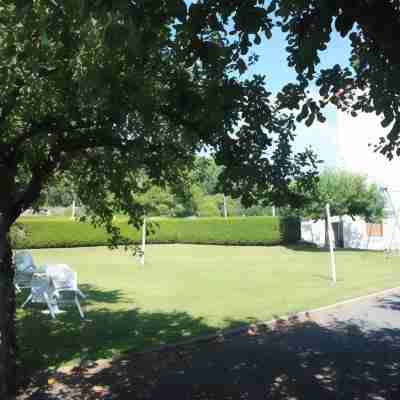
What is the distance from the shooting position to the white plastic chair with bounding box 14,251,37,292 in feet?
41.7

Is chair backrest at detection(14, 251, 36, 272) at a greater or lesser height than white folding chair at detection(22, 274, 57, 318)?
greater

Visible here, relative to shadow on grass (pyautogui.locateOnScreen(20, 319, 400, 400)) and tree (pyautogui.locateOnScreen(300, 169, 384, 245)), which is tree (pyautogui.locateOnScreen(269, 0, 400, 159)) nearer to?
shadow on grass (pyautogui.locateOnScreen(20, 319, 400, 400))

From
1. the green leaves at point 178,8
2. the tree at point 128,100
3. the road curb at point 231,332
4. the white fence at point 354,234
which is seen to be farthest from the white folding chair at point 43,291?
the white fence at point 354,234

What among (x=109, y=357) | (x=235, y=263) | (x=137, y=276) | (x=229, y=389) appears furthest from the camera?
(x=235, y=263)

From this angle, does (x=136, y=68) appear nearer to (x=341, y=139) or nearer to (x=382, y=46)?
(x=382, y=46)

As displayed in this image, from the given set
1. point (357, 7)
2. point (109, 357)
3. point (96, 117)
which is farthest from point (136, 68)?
point (109, 357)

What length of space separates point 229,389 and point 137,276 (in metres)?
12.1

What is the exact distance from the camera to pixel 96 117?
17.9ft

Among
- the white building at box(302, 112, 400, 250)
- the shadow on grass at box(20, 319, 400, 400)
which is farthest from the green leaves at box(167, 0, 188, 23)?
the white building at box(302, 112, 400, 250)

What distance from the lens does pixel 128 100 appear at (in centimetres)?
517

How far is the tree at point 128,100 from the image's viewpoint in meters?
3.69

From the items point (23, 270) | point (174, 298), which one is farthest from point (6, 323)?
point (23, 270)

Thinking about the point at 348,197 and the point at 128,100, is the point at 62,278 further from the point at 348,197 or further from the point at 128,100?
the point at 348,197

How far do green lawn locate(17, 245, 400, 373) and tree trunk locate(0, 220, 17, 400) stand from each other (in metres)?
Result: 0.82
